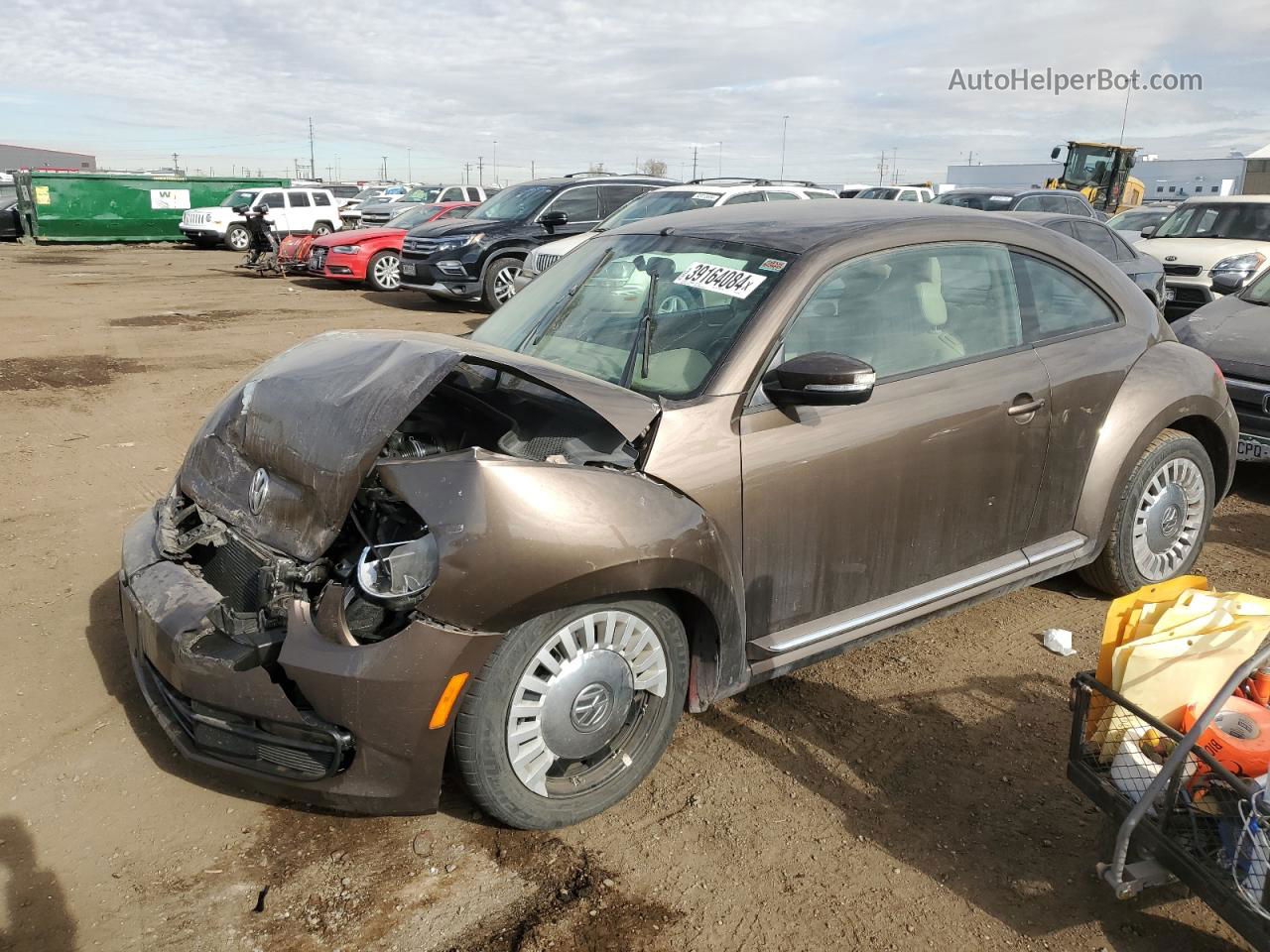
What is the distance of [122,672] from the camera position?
142 inches

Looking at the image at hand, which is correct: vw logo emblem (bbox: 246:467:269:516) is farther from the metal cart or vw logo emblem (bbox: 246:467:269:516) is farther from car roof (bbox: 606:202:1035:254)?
the metal cart

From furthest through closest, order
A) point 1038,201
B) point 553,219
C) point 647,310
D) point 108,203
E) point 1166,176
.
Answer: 1. point 1166,176
2. point 108,203
3. point 1038,201
4. point 553,219
5. point 647,310

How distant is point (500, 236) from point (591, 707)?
1123 cm

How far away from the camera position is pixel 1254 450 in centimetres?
560

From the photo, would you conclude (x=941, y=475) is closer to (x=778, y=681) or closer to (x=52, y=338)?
(x=778, y=681)

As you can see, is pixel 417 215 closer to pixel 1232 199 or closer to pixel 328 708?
pixel 1232 199

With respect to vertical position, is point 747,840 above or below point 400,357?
below

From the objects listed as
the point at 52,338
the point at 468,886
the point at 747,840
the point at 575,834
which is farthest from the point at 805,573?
the point at 52,338

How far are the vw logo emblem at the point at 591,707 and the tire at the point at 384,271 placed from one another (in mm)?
14467

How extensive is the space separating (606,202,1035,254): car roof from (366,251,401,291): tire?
516 inches

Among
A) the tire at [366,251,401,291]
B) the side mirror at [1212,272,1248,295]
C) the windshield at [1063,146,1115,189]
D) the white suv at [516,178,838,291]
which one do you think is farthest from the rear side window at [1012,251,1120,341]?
the windshield at [1063,146,1115,189]

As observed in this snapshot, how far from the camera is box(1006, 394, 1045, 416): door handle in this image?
137 inches

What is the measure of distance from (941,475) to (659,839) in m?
1.58

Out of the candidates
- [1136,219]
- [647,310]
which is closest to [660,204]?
[647,310]
